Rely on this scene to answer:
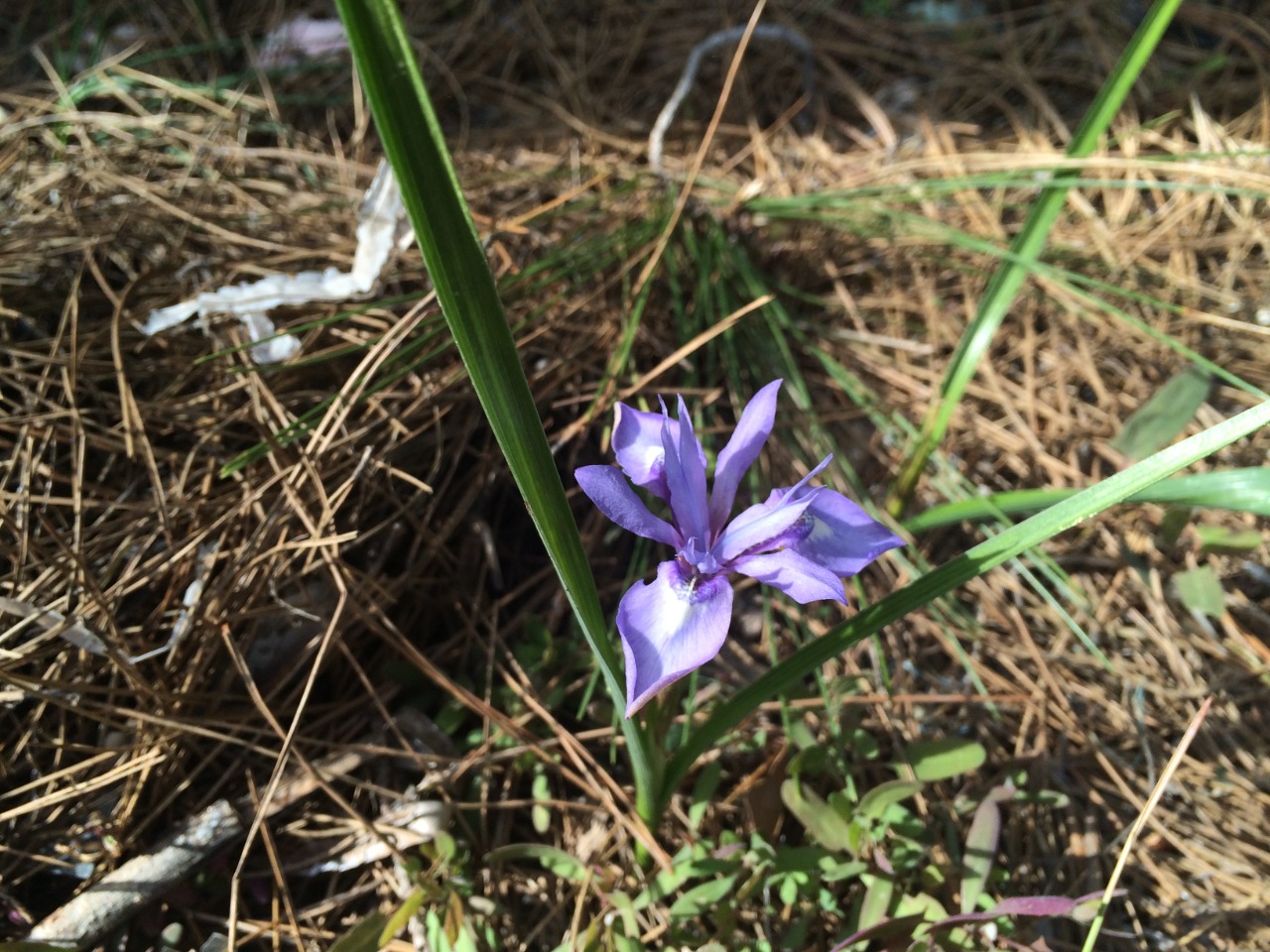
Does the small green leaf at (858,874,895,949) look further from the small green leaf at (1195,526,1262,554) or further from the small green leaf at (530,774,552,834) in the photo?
the small green leaf at (1195,526,1262,554)

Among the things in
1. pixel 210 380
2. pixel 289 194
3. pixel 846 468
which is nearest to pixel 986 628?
pixel 846 468

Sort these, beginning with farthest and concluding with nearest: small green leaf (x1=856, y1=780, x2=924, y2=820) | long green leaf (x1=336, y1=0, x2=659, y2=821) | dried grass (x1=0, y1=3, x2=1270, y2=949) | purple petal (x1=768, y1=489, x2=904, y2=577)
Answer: dried grass (x1=0, y1=3, x2=1270, y2=949)
small green leaf (x1=856, y1=780, x2=924, y2=820)
purple petal (x1=768, y1=489, x2=904, y2=577)
long green leaf (x1=336, y1=0, x2=659, y2=821)

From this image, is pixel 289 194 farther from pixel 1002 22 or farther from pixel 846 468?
pixel 1002 22

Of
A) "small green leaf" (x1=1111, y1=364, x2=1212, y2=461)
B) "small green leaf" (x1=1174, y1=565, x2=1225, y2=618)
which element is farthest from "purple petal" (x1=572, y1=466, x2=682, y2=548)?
"small green leaf" (x1=1111, y1=364, x2=1212, y2=461)

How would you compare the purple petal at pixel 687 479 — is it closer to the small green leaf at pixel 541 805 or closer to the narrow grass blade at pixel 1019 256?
the small green leaf at pixel 541 805

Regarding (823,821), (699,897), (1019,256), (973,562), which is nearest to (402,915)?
(699,897)

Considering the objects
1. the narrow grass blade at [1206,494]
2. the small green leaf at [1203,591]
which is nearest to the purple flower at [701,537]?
the narrow grass blade at [1206,494]

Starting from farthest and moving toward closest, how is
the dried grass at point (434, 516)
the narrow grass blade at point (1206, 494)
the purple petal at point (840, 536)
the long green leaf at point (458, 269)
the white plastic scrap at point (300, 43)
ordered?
the white plastic scrap at point (300, 43) < the dried grass at point (434, 516) < the narrow grass blade at point (1206, 494) < the purple petal at point (840, 536) < the long green leaf at point (458, 269)
